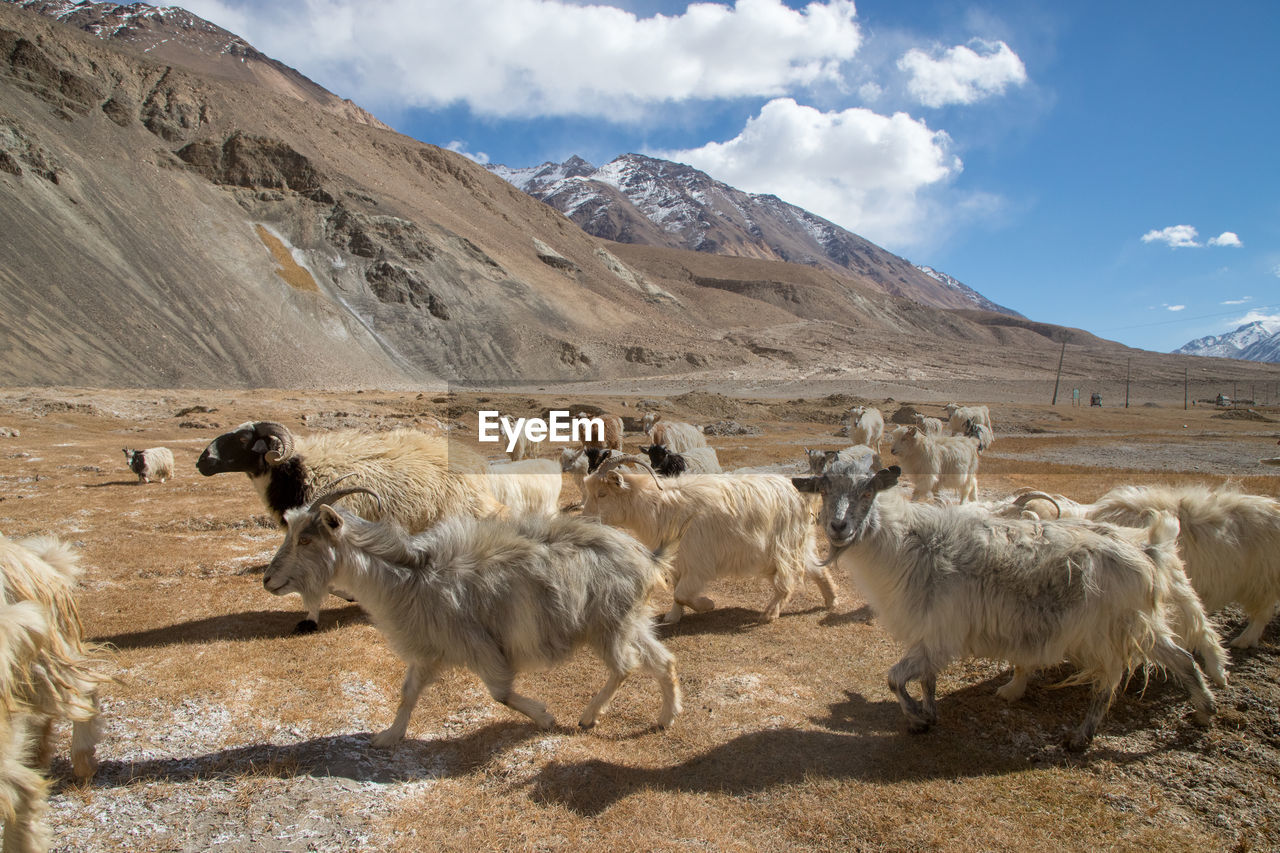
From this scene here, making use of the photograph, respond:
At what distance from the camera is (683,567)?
7.96 meters

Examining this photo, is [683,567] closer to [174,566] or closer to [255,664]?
[255,664]

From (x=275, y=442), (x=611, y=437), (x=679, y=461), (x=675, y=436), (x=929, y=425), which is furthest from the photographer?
(x=929, y=425)

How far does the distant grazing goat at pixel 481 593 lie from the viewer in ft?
16.7

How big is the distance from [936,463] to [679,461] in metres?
6.03

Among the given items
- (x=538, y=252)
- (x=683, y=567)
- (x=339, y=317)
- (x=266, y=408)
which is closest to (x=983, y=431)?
(x=683, y=567)

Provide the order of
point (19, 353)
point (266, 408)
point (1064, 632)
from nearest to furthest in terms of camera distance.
Result: point (1064, 632), point (266, 408), point (19, 353)

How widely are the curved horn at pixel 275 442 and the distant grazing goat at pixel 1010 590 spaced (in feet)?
19.4

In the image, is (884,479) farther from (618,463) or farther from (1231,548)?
(618,463)

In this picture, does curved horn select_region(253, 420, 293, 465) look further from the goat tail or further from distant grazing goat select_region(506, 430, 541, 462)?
distant grazing goat select_region(506, 430, 541, 462)

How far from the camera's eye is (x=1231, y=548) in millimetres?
6340

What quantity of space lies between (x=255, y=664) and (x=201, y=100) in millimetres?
87519

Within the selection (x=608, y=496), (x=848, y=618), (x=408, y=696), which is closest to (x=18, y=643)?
(x=408, y=696)

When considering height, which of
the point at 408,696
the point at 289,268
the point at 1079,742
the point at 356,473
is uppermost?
the point at 289,268

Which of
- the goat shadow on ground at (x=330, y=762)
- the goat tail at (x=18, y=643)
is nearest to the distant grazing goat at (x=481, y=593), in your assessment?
the goat shadow on ground at (x=330, y=762)
